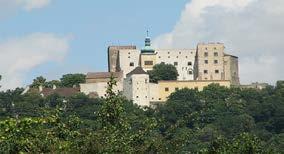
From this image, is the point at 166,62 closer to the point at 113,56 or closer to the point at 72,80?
the point at 113,56

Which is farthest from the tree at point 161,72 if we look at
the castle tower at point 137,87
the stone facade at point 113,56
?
the stone facade at point 113,56

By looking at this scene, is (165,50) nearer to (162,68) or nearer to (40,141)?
(162,68)

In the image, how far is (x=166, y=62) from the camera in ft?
328

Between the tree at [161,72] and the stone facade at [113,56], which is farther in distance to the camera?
the stone facade at [113,56]

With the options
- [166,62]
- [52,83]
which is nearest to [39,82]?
[52,83]

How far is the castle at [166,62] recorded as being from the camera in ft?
305

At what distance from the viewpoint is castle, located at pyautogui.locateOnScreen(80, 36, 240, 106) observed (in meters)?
92.9

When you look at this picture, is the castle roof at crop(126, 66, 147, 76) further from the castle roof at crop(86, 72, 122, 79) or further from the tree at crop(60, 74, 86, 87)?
the tree at crop(60, 74, 86, 87)

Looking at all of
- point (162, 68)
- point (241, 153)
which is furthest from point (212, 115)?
point (241, 153)

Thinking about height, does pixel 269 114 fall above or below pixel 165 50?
below

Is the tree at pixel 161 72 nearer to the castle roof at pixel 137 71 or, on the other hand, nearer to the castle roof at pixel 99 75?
the castle roof at pixel 137 71

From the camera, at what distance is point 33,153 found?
49.7ft

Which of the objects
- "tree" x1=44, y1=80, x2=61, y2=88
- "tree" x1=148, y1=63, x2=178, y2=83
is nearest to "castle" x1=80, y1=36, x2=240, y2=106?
"tree" x1=148, y1=63, x2=178, y2=83

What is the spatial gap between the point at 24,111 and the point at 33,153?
6782 centimetres
